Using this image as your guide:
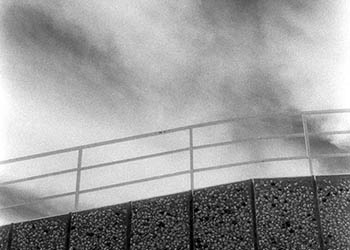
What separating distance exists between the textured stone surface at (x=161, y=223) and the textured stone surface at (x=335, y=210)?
5.35 feet

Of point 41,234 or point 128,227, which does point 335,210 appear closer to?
point 128,227

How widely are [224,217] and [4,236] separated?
316cm

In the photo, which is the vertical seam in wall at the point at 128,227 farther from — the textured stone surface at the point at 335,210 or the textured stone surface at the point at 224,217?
the textured stone surface at the point at 335,210

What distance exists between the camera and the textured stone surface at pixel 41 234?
27.5ft

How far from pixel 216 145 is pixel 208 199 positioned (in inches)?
26.7

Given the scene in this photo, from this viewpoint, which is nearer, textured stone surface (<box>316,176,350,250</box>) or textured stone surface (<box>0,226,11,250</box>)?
textured stone surface (<box>316,176,350,250</box>)

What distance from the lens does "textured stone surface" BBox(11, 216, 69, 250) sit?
8383 millimetres

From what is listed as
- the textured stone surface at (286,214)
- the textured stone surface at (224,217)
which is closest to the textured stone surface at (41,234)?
the textured stone surface at (224,217)

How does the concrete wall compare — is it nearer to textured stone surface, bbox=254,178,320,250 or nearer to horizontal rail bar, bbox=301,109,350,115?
textured stone surface, bbox=254,178,320,250

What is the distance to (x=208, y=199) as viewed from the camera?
7.94m

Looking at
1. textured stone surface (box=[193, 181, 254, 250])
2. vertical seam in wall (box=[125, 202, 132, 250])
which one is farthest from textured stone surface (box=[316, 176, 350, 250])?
vertical seam in wall (box=[125, 202, 132, 250])

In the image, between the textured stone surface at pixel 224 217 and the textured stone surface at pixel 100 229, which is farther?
the textured stone surface at pixel 100 229

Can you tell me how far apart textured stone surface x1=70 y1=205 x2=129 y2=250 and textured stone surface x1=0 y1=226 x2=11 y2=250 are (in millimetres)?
1031

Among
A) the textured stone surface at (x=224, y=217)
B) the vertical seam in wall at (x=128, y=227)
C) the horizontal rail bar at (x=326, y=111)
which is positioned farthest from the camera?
the horizontal rail bar at (x=326, y=111)
